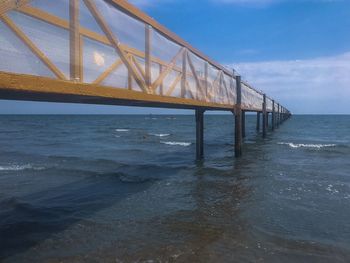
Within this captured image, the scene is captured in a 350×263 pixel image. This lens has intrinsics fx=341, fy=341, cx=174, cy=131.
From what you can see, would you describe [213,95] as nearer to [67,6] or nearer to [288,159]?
[288,159]

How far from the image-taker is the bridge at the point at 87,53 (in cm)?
406

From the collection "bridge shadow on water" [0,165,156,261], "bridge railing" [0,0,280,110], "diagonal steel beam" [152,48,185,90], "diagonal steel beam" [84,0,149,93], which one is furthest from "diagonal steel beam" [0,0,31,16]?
"bridge shadow on water" [0,165,156,261]

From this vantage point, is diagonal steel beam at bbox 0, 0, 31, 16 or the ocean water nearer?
diagonal steel beam at bbox 0, 0, 31, 16

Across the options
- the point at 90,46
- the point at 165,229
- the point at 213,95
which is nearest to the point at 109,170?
the point at 213,95

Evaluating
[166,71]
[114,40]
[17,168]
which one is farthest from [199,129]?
[114,40]

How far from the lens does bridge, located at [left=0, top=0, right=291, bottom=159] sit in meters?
4.06

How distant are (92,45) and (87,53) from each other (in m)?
0.19

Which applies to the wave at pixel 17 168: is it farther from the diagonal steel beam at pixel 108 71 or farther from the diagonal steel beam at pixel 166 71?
the diagonal steel beam at pixel 108 71

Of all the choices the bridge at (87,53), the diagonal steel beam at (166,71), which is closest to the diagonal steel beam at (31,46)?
the bridge at (87,53)

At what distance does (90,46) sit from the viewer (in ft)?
17.5

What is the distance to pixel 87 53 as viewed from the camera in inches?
208

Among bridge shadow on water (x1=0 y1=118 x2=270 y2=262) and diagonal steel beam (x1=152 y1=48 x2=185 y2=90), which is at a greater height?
diagonal steel beam (x1=152 y1=48 x2=185 y2=90)

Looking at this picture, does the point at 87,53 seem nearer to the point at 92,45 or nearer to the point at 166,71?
the point at 92,45

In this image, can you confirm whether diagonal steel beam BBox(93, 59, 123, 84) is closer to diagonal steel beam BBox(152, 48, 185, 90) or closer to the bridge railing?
the bridge railing
